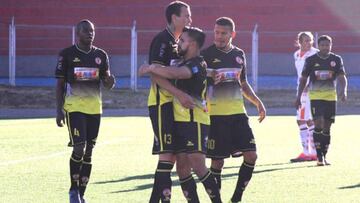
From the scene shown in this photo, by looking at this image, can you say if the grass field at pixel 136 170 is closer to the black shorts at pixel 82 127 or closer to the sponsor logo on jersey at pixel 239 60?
the black shorts at pixel 82 127

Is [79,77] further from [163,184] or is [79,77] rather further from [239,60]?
[163,184]

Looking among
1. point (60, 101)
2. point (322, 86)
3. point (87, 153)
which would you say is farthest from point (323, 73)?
point (60, 101)

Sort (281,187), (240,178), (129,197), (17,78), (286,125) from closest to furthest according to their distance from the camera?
(240,178) → (129,197) → (281,187) → (286,125) → (17,78)

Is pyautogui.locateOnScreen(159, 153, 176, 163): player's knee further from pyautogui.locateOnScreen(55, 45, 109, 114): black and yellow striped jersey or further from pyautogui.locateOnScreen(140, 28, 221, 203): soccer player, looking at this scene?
pyautogui.locateOnScreen(55, 45, 109, 114): black and yellow striped jersey

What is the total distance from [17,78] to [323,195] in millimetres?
31799

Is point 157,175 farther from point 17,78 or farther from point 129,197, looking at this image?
point 17,78

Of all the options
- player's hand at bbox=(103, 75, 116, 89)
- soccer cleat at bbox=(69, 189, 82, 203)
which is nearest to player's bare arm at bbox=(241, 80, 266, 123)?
player's hand at bbox=(103, 75, 116, 89)

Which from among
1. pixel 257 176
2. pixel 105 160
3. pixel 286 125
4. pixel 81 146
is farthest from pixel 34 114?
pixel 81 146

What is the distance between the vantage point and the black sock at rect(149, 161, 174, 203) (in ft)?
28.4

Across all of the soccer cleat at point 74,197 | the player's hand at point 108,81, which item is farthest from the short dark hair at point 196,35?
the soccer cleat at point 74,197

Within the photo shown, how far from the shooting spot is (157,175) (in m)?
8.73

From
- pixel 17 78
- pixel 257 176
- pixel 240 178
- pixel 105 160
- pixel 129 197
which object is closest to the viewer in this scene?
pixel 240 178

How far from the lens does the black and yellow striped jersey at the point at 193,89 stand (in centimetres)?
858

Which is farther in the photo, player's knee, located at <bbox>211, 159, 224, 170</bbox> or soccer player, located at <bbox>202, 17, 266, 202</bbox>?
player's knee, located at <bbox>211, 159, 224, 170</bbox>
